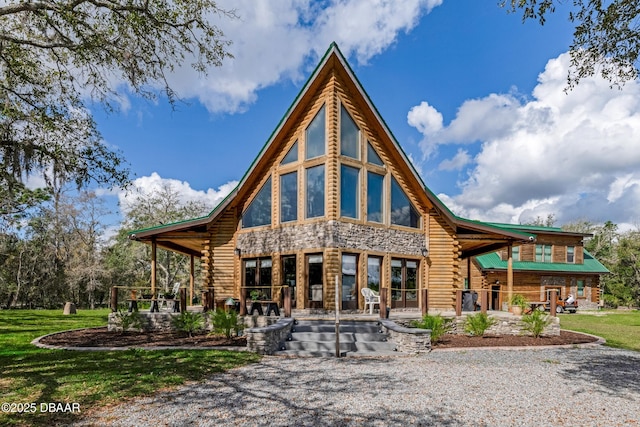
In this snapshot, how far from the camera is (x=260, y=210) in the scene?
15.8m

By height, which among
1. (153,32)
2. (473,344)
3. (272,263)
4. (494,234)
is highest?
(153,32)

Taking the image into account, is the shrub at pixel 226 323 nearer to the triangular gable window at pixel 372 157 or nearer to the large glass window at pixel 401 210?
the large glass window at pixel 401 210

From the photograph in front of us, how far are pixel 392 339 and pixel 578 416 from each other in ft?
17.4

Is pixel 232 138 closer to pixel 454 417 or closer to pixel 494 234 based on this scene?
pixel 494 234

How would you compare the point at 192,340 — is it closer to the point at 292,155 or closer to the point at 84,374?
the point at 84,374

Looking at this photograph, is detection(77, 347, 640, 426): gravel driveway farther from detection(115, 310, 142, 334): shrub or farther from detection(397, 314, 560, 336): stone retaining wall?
detection(115, 310, 142, 334): shrub

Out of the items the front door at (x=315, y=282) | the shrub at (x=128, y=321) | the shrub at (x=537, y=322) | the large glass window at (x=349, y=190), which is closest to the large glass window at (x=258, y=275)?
the front door at (x=315, y=282)

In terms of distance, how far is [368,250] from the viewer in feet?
46.5

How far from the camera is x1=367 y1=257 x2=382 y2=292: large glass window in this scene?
1425 cm

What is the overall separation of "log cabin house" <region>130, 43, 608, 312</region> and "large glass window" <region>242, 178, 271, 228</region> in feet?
0.13

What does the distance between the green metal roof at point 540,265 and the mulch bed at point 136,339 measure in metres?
19.0

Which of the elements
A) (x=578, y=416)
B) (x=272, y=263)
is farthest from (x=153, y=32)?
(x=578, y=416)

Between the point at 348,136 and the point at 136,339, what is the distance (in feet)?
29.9

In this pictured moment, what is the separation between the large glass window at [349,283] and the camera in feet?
44.7
